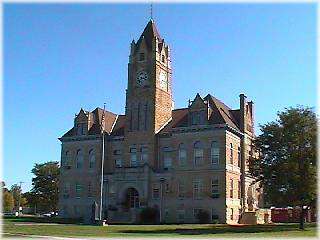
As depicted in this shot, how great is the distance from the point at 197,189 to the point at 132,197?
8970 millimetres

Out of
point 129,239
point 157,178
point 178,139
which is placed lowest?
point 129,239

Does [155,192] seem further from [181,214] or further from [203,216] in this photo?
[203,216]

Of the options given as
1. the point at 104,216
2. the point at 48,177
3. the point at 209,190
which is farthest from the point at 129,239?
the point at 48,177

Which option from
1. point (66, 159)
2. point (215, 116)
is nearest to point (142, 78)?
point (215, 116)

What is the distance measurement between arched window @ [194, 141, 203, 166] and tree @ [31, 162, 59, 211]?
136ft

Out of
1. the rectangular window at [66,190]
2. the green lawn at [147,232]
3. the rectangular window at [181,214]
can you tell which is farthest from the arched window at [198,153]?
the rectangular window at [66,190]

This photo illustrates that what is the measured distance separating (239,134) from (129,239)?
116 feet

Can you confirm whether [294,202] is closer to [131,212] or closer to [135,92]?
[131,212]

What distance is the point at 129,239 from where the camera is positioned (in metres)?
27.7

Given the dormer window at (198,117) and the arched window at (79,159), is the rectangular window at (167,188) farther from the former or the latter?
the arched window at (79,159)

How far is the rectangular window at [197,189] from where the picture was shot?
58.3m

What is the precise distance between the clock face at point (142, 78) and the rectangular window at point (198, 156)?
1172cm

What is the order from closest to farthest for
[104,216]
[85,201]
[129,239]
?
[129,239]
[104,216]
[85,201]

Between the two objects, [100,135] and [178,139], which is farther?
[100,135]
